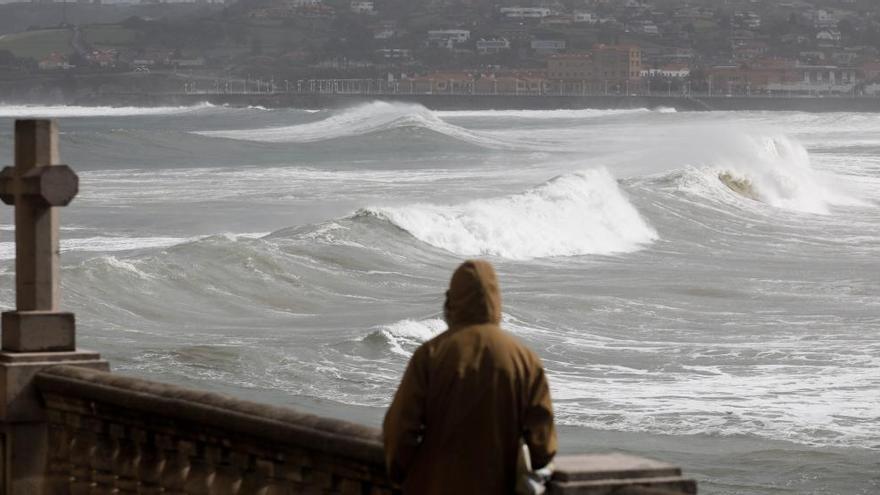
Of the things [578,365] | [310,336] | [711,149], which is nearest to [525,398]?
[578,365]

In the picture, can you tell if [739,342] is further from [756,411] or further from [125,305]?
[125,305]

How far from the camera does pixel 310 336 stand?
58.5 feet

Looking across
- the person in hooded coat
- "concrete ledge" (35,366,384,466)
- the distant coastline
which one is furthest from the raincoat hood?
the distant coastline

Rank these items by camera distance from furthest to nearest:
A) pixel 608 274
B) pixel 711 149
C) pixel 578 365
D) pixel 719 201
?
pixel 711 149 → pixel 719 201 → pixel 608 274 → pixel 578 365

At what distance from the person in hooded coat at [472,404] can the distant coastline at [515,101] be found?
15568cm

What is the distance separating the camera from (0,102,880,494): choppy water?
13.6 m

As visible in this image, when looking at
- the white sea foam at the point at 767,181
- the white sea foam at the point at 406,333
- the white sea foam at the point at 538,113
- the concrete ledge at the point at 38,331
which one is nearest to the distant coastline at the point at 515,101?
the white sea foam at the point at 538,113

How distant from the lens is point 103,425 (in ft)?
22.9

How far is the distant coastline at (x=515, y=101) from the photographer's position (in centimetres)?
16125

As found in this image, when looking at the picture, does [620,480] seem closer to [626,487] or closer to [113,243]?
[626,487]

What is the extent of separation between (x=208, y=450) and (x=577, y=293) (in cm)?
1598

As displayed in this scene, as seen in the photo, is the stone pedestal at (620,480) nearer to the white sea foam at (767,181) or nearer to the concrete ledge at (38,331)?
the concrete ledge at (38,331)

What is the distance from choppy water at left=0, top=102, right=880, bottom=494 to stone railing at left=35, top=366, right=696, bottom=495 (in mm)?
5273

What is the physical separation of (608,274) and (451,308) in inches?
818
